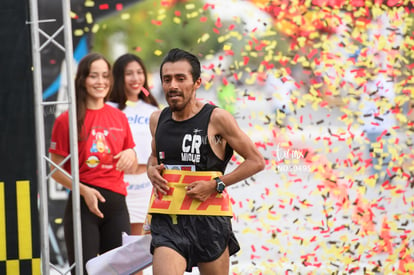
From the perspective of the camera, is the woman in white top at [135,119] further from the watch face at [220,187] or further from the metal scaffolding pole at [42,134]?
the watch face at [220,187]

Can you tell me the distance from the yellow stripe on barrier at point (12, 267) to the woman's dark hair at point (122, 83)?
182 cm

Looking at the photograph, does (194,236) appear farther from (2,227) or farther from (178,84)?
(2,227)

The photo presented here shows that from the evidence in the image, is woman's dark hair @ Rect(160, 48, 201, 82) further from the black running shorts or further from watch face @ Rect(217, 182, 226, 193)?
the black running shorts

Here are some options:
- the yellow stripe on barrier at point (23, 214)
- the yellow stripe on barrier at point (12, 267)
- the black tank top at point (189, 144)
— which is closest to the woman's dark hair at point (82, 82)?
the yellow stripe on barrier at point (23, 214)

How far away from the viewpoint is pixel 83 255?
607 cm

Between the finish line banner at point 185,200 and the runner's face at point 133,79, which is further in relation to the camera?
the runner's face at point 133,79

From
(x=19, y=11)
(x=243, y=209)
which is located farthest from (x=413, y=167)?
(x=19, y=11)

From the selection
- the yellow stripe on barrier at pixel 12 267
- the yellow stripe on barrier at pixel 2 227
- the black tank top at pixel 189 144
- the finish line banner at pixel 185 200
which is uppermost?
the black tank top at pixel 189 144

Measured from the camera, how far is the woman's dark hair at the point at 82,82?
630cm

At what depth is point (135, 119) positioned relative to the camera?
7.05 meters

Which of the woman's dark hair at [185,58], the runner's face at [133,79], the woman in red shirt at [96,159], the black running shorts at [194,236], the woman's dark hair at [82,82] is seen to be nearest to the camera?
the black running shorts at [194,236]

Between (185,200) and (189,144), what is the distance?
0.31m

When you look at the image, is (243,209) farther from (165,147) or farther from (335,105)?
(165,147)

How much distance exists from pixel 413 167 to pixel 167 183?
10.2 ft
